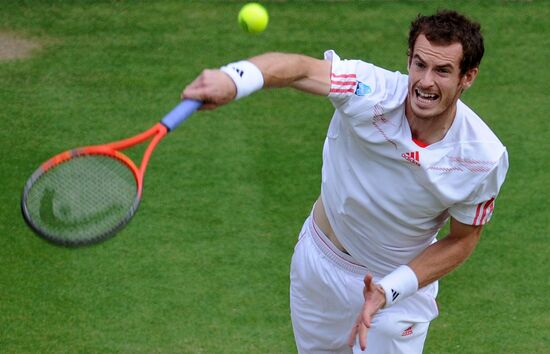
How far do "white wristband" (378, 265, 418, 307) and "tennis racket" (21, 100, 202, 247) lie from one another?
119 centimetres

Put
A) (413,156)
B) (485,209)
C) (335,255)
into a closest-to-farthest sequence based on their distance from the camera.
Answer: (413,156) < (485,209) < (335,255)

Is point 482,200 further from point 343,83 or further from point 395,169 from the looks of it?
point 343,83

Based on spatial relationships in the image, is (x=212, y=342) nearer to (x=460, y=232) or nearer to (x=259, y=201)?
(x=259, y=201)

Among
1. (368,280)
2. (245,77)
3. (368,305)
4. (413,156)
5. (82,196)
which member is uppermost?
(245,77)

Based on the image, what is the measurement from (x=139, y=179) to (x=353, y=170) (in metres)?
1.09

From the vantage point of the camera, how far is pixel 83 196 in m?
5.32

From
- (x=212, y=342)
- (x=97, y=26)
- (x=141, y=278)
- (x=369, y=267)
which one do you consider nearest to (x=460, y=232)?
(x=369, y=267)

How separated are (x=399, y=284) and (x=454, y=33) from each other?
44.8 inches

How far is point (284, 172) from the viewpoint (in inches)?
328

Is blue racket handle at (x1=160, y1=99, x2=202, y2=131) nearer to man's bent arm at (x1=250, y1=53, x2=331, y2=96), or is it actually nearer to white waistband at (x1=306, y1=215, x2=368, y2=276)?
man's bent arm at (x1=250, y1=53, x2=331, y2=96)

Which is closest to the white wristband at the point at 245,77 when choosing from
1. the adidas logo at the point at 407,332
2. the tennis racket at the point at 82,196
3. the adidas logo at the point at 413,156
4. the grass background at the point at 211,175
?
the tennis racket at the point at 82,196

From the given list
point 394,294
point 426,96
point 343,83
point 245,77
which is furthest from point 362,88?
point 394,294

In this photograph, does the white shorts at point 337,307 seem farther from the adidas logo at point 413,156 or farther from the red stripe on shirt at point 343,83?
the red stripe on shirt at point 343,83

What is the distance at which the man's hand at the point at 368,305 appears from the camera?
5145 millimetres
